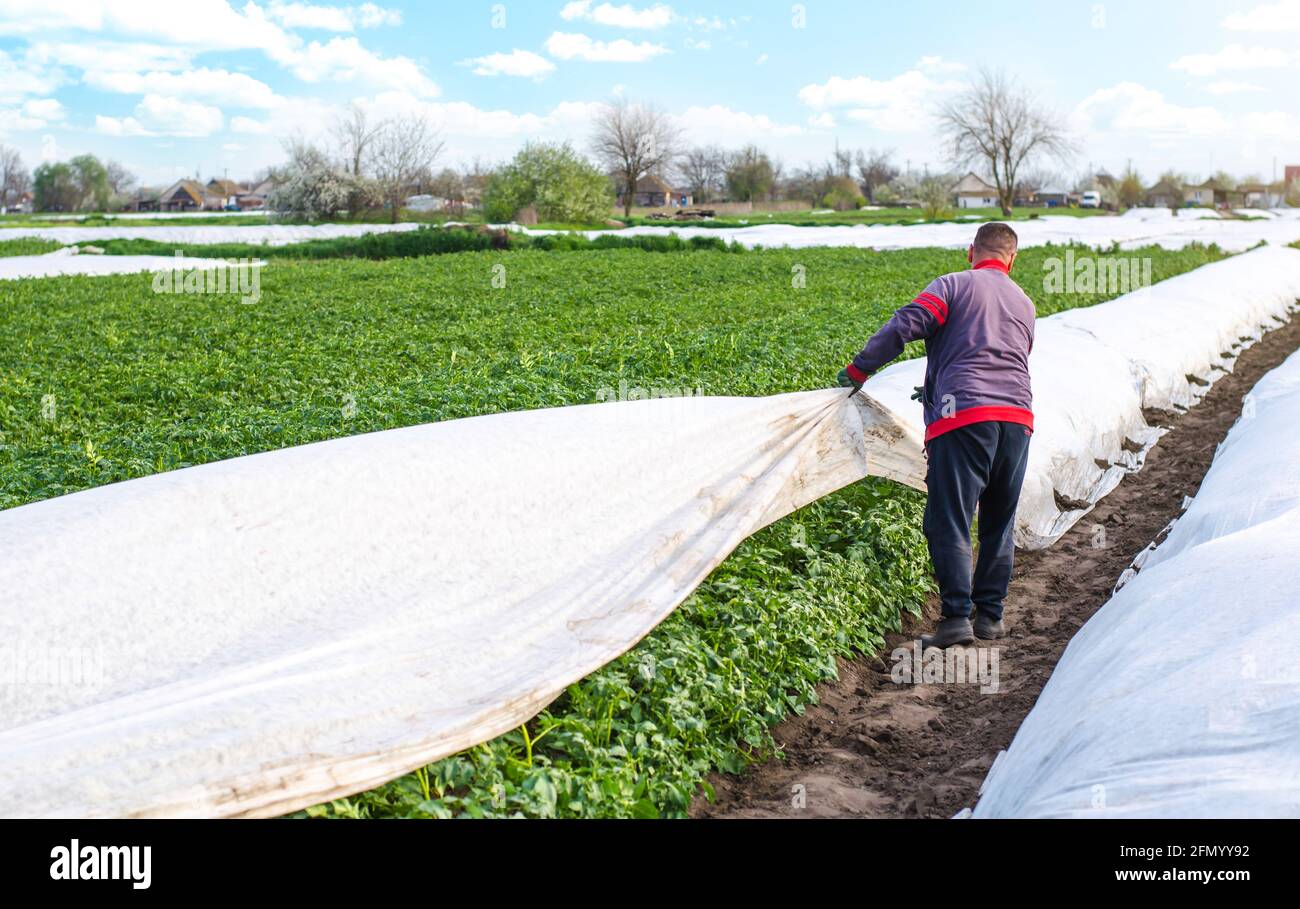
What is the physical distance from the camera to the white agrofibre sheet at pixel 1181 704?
100 inches

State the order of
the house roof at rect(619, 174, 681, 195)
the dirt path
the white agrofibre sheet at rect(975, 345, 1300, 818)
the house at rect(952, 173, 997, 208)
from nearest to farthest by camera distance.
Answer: the white agrofibre sheet at rect(975, 345, 1300, 818), the dirt path, the house at rect(952, 173, 997, 208), the house roof at rect(619, 174, 681, 195)

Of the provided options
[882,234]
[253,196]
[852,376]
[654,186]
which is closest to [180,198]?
[253,196]

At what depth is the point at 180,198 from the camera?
308 ft

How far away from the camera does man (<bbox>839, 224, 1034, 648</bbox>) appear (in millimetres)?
4949

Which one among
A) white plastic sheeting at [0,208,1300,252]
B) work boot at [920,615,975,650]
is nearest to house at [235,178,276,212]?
white plastic sheeting at [0,208,1300,252]

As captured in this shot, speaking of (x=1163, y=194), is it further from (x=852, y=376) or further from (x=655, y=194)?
(x=852, y=376)

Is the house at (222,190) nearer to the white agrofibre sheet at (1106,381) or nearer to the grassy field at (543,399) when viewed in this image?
the grassy field at (543,399)

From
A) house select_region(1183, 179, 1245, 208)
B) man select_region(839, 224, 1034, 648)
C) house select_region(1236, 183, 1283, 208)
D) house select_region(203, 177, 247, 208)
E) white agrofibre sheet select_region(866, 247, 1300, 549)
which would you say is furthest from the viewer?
house select_region(203, 177, 247, 208)

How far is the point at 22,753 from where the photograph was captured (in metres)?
2.78

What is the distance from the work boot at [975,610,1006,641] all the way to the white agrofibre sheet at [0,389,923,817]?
1163mm

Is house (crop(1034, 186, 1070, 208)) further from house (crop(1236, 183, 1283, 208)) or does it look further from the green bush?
Answer: the green bush

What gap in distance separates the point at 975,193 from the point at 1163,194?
16.2m
